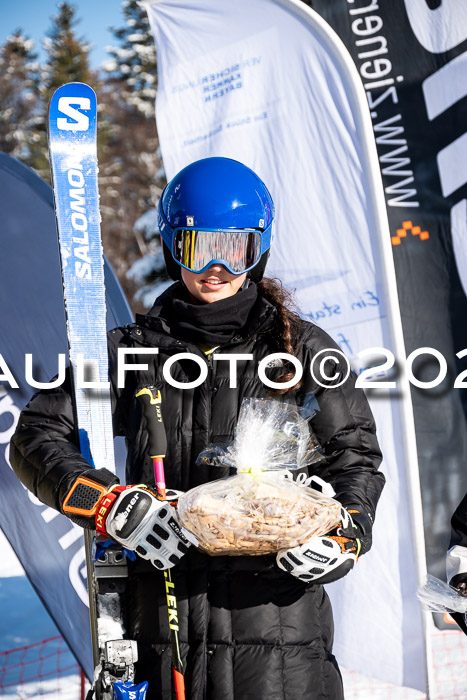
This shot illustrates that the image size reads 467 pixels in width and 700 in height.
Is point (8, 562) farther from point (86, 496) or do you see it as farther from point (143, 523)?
point (143, 523)

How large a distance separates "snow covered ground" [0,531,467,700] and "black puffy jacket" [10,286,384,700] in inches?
83.4

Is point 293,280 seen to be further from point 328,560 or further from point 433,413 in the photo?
point 328,560

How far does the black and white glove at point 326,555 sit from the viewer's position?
1.86 meters

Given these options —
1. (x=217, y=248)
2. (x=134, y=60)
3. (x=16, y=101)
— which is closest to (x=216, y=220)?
(x=217, y=248)

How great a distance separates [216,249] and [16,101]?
25.7 m

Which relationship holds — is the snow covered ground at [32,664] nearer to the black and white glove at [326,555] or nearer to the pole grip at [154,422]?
the pole grip at [154,422]

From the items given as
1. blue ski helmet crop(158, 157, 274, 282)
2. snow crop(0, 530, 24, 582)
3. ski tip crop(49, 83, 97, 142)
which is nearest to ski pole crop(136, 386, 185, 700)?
blue ski helmet crop(158, 157, 274, 282)

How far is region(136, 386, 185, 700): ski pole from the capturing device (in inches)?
77.0

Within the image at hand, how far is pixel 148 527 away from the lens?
1.88 m

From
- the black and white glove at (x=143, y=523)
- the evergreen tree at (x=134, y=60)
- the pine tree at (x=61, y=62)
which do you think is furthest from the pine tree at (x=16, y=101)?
the black and white glove at (x=143, y=523)

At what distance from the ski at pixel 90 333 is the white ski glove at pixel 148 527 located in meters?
0.18

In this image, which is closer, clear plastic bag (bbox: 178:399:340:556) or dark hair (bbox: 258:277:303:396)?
clear plastic bag (bbox: 178:399:340:556)

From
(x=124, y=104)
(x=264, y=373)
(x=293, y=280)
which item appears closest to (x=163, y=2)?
(x=293, y=280)

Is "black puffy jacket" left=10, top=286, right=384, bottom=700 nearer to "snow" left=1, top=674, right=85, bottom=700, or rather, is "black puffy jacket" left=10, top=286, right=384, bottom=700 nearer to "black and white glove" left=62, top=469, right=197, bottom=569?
"black and white glove" left=62, top=469, right=197, bottom=569
